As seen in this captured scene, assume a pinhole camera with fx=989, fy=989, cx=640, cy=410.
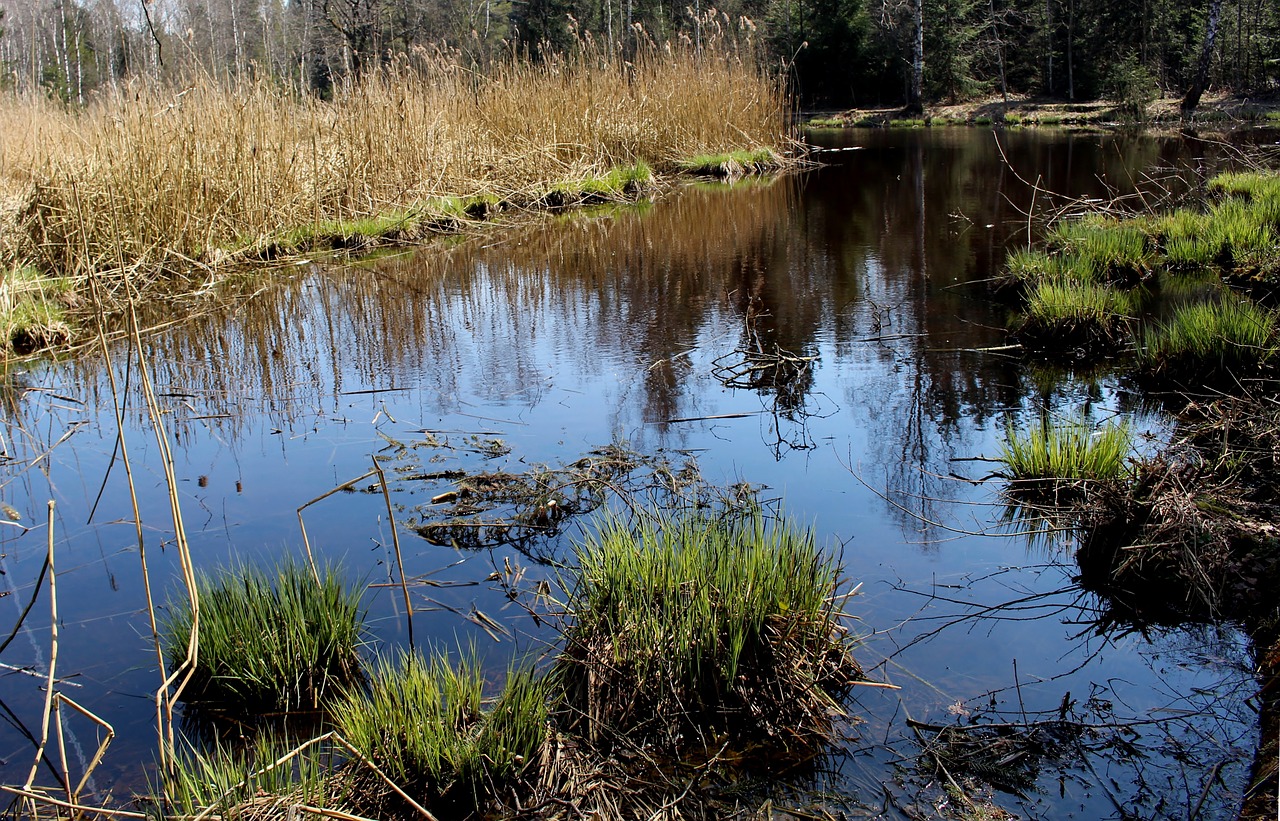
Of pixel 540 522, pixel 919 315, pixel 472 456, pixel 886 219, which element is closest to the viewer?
pixel 540 522

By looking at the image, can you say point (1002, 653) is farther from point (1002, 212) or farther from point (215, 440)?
point (1002, 212)

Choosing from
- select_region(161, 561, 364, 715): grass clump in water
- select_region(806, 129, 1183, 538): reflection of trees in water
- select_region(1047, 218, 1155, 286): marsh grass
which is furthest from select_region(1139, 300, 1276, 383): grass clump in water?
select_region(161, 561, 364, 715): grass clump in water

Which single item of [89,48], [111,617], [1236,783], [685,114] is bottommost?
[1236,783]

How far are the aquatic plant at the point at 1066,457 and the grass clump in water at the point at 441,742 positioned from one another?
2.08 meters

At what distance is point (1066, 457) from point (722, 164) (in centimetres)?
1143

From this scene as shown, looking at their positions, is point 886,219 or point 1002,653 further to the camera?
point 886,219

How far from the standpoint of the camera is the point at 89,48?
2836 cm

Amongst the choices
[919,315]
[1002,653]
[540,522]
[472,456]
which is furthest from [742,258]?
[1002,653]

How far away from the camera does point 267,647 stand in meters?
2.64

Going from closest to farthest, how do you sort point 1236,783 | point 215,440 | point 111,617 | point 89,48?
1. point 1236,783
2. point 111,617
3. point 215,440
4. point 89,48

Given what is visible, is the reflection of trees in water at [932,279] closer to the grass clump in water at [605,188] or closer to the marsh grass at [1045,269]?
the marsh grass at [1045,269]

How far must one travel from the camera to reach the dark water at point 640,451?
2557 millimetres

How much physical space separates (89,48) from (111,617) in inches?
1219

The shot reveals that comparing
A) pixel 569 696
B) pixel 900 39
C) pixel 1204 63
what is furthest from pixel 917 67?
pixel 569 696
